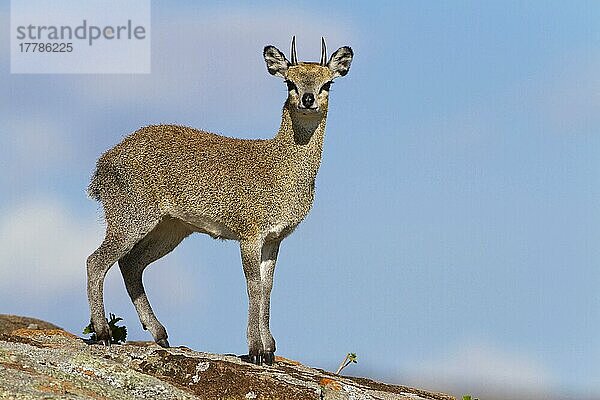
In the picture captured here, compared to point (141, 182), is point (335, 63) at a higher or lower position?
higher

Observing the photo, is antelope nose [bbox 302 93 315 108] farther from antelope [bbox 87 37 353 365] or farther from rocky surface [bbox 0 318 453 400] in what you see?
rocky surface [bbox 0 318 453 400]

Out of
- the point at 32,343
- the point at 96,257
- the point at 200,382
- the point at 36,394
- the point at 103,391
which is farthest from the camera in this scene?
the point at 96,257

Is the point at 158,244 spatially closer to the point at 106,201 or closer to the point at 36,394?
the point at 106,201

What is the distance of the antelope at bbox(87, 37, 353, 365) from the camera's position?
19.1 m

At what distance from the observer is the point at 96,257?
19422mm

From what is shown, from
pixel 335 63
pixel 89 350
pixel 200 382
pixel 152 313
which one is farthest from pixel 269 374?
pixel 335 63

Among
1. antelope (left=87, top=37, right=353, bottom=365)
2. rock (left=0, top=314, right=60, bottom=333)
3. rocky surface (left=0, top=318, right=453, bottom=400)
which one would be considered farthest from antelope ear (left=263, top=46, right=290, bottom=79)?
rock (left=0, top=314, right=60, bottom=333)

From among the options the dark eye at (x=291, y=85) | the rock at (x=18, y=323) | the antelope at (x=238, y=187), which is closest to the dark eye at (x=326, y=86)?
the antelope at (x=238, y=187)

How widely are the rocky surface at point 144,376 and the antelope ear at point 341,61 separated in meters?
5.48

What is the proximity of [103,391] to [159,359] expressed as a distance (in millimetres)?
2096

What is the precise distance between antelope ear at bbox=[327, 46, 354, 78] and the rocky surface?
5.48 m

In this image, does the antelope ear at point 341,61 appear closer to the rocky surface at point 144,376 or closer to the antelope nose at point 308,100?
the antelope nose at point 308,100

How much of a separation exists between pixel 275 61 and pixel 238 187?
2.49 metres

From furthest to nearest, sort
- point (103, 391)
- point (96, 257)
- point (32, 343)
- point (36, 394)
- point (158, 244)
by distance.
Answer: point (158, 244)
point (96, 257)
point (32, 343)
point (103, 391)
point (36, 394)
